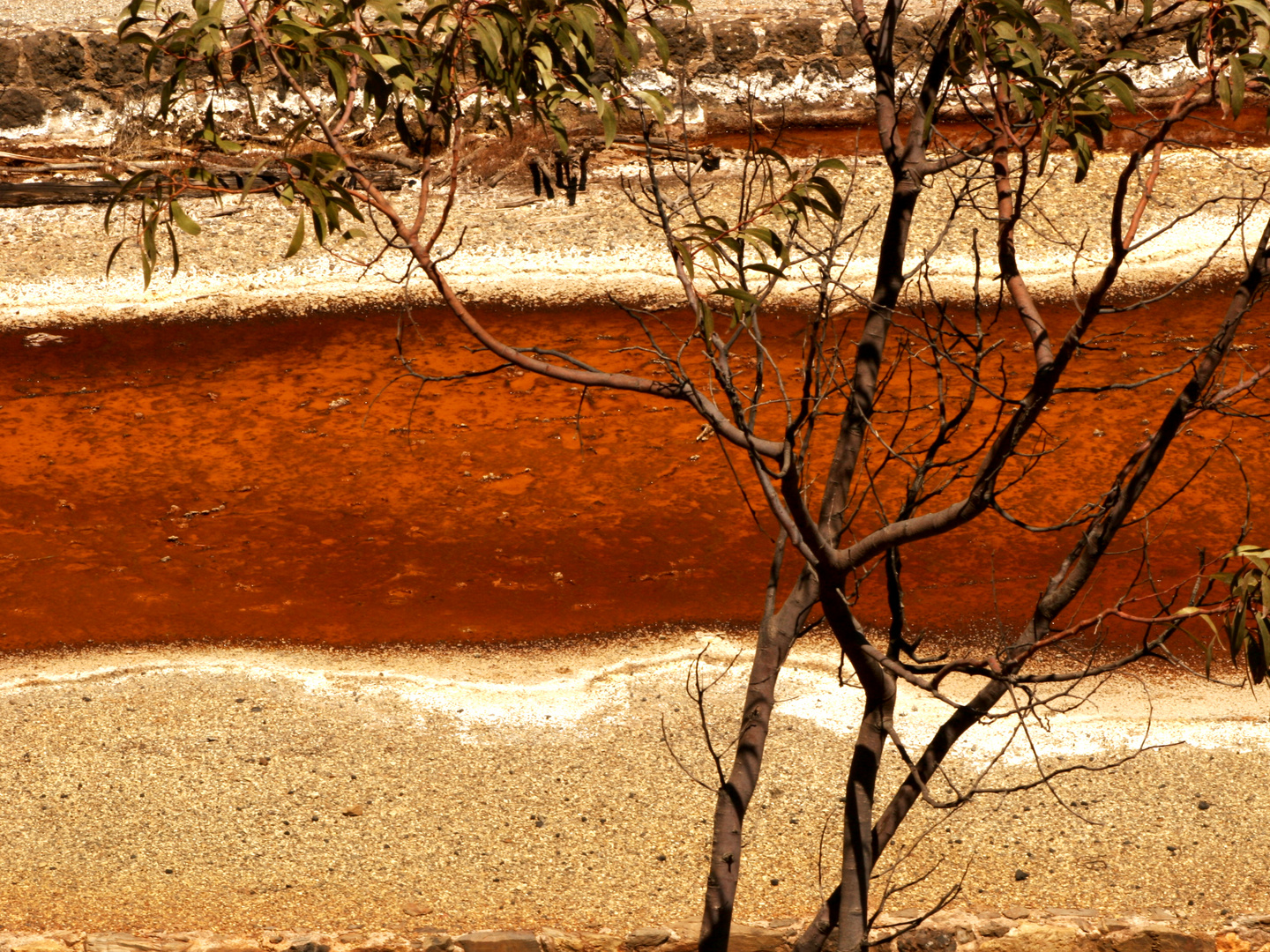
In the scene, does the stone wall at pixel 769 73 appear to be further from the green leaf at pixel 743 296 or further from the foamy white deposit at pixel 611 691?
the green leaf at pixel 743 296

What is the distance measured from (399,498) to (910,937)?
14.4 feet

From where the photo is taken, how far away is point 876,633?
20.5 ft

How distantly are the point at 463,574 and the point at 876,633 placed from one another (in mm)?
2197

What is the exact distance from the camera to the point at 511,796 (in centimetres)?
499

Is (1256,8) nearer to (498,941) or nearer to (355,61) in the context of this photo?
(355,61)

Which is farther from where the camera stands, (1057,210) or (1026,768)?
(1057,210)

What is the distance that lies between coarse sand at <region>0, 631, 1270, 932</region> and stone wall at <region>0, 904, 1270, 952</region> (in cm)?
13

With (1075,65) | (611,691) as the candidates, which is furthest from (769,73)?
(1075,65)

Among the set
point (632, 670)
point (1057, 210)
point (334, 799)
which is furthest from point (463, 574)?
point (1057, 210)

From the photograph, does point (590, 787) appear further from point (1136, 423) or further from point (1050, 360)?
point (1136, 423)

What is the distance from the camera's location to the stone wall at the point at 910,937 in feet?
13.3

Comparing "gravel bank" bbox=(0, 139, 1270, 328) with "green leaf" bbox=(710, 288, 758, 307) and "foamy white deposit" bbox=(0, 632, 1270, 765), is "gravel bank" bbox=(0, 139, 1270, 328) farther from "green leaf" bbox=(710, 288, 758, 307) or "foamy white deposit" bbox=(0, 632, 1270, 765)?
"green leaf" bbox=(710, 288, 758, 307)

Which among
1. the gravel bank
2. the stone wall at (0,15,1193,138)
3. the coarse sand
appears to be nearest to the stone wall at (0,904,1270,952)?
the coarse sand

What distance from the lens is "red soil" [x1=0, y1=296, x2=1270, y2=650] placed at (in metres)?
6.51
